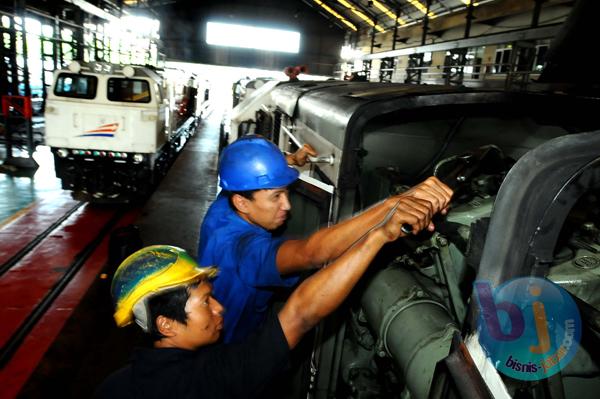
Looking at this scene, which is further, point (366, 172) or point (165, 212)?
point (165, 212)

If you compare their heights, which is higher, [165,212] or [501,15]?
[501,15]

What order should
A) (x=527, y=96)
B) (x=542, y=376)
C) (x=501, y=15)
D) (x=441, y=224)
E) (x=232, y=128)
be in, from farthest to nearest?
(x=501, y=15)
(x=232, y=128)
(x=527, y=96)
(x=441, y=224)
(x=542, y=376)

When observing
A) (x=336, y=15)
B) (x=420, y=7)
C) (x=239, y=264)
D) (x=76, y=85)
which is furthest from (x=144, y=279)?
(x=336, y=15)

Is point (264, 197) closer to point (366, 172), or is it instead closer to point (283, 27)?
point (366, 172)

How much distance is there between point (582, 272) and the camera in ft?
5.95

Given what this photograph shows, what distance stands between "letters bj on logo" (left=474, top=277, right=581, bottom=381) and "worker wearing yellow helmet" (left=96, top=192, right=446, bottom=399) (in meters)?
0.40

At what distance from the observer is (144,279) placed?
155cm

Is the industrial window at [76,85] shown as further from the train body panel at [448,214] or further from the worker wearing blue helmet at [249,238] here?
the worker wearing blue helmet at [249,238]

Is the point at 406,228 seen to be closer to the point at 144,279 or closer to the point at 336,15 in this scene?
the point at 144,279

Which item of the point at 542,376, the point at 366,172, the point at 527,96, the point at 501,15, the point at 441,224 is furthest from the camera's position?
the point at 501,15

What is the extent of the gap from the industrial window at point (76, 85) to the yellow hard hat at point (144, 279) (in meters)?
7.20

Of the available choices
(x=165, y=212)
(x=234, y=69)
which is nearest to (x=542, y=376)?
(x=165, y=212)

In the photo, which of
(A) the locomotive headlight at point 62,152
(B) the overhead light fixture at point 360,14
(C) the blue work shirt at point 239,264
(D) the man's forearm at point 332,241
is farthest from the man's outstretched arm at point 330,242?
(B) the overhead light fixture at point 360,14

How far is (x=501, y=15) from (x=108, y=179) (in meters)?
11.1
